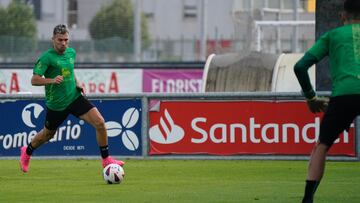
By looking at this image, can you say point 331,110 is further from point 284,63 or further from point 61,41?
point 284,63

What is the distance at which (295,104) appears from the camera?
19688mm

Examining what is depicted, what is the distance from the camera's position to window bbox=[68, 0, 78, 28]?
62.6 m

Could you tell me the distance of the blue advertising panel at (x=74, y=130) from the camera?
2028cm

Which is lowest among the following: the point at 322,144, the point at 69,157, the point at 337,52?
the point at 69,157

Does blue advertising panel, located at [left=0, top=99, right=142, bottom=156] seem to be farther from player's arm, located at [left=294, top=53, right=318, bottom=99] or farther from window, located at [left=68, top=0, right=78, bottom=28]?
window, located at [left=68, top=0, right=78, bottom=28]

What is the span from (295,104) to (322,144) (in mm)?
8290

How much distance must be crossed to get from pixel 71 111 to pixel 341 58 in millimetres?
6016

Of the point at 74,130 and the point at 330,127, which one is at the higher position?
the point at 330,127

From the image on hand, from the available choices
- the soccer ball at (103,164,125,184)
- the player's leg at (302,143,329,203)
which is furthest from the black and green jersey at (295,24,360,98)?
the soccer ball at (103,164,125,184)

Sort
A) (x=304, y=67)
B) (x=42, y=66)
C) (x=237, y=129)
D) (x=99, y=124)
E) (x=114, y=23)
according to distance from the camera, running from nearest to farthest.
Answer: (x=304, y=67) → (x=99, y=124) → (x=42, y=66) → (x=237, y=129) → (x=114, y=23)

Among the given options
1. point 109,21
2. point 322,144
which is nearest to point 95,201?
point 322,144

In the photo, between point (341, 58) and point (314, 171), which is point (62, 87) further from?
point (341, 58)

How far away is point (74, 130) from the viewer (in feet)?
67.5

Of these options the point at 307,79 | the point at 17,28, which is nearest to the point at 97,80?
the point at 17,28
